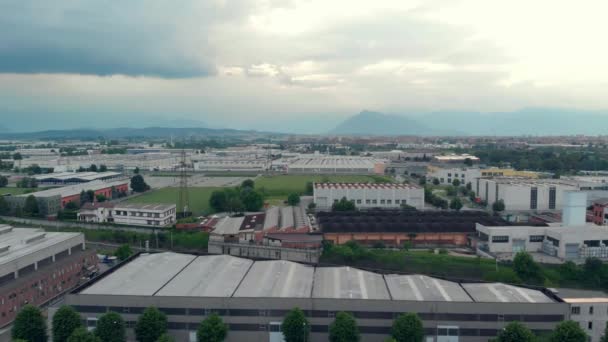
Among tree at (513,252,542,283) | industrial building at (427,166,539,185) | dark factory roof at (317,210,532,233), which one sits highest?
industrial building at (427,166,539,185)

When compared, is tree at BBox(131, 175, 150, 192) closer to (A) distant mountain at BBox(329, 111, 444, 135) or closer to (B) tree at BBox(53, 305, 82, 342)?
(B) tree at BBox(53, 305, 82, 342)

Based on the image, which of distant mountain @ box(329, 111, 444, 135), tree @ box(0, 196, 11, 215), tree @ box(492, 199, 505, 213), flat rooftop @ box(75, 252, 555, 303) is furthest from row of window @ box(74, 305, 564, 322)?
distant mountain @ box(329, 111, 444, 135)

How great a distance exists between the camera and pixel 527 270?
941 cm

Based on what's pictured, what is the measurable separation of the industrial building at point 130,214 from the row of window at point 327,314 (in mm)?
7308

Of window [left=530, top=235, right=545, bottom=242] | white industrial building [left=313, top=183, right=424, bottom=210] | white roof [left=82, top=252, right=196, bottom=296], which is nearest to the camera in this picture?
white roof [left=82, top=252, right=196, bottom=296]

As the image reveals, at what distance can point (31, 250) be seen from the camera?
850 cm

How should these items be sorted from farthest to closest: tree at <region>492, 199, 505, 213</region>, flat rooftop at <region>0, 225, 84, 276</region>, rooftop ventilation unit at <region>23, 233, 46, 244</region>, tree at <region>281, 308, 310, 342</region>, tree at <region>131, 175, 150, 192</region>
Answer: tree at <region>131, 175, 150, 192</region> < tree at <region>492, 199, 505, 213</region> < rooftop ventilation unit at <region>23, 233, 46, 244</region> < flat rooftop at <region>0, 225, 84, 276</region> < tree at <region>281, 308, 310, 342</region>

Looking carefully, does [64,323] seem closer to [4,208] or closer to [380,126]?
[4,208]

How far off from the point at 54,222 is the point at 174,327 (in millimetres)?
9908

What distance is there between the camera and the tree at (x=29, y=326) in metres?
6.23

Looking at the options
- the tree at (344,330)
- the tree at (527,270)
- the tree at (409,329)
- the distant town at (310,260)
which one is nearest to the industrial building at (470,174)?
the distant town at (310,260)

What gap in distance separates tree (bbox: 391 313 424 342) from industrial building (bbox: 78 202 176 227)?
31.2 ft

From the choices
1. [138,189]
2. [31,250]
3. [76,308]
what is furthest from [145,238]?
[138,189]

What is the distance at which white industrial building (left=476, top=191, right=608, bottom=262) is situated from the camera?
35.1 feet
